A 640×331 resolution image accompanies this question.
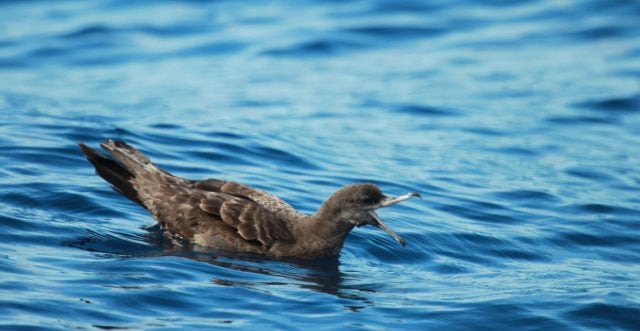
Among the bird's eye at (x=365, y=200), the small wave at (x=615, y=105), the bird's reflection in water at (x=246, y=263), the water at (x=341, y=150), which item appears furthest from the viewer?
the small wave at (x=615, y=105)

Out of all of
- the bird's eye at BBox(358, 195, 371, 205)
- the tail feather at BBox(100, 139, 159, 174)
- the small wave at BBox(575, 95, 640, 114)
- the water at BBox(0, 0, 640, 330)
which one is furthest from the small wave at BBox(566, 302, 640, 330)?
the small wave at BBox(575, 95, 640, 114)

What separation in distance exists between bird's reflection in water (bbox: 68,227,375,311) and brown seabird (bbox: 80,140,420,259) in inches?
4.4

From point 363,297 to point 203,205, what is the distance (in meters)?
1.77

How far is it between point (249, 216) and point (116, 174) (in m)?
1.33

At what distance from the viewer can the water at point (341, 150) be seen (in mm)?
8406

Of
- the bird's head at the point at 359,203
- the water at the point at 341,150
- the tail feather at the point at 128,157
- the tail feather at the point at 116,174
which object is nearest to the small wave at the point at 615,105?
the water at the point at 341,150

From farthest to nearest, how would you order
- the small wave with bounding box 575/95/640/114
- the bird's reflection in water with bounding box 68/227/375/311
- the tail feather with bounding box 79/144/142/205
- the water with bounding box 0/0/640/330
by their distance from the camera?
the small wave with bounding box 575/95/640/114 < the tail feather with bounding box 79/144/142/205 < the bird's reflection in water with bounding box 68/227/375/311 < the water with bounding box 0/0/640/330

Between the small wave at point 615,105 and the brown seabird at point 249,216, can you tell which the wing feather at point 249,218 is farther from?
the small wave at point 615,105

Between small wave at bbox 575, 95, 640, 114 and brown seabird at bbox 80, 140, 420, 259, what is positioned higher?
small wave at bbox 575, 95, 640, 114

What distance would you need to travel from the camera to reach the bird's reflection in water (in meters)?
8.70

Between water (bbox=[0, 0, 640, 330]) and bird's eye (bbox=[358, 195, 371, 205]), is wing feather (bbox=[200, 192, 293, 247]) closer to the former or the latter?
water (bbox=[0, 0, 640, 330])

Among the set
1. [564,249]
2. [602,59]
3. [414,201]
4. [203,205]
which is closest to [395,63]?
[602,59]

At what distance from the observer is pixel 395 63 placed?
19984 mm

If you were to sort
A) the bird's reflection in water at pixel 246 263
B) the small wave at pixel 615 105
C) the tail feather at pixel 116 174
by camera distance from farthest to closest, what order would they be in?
the small wave at pixel 615 105 < the tail feather at pixel 116 174 < the bird's reflection in water at pixel 246 263
